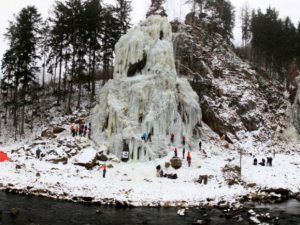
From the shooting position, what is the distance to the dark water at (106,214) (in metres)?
15.8

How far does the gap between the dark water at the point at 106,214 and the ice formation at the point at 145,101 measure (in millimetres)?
9358

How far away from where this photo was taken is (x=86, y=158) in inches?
1033

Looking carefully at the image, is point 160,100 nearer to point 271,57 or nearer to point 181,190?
point 181,190

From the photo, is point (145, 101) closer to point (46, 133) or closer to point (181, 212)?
point (46, 133)

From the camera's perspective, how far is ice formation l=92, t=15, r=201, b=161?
28.2 metres

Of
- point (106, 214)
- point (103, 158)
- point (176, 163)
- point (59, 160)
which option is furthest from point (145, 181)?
point (59, 160)

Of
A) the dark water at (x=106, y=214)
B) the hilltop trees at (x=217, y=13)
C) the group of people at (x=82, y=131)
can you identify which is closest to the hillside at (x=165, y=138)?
the group of people at (x=82, y=131)

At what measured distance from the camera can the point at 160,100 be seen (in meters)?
30.4

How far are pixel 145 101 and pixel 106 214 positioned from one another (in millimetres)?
15061

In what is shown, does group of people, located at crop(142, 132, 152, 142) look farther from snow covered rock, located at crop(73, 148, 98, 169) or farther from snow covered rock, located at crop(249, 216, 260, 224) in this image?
snow covered rock, located at crop(249, 216, 260, 224)

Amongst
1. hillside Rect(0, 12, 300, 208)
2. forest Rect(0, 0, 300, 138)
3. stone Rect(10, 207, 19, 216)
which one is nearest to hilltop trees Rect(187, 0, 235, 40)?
forest Rect(0, 0, 300, 138)

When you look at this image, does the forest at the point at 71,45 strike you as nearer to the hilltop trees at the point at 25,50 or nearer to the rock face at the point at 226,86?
the hilltop trees at the point at 25,50

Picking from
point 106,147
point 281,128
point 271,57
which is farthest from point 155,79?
point 271,57

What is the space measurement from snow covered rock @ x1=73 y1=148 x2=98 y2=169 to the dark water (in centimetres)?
604
